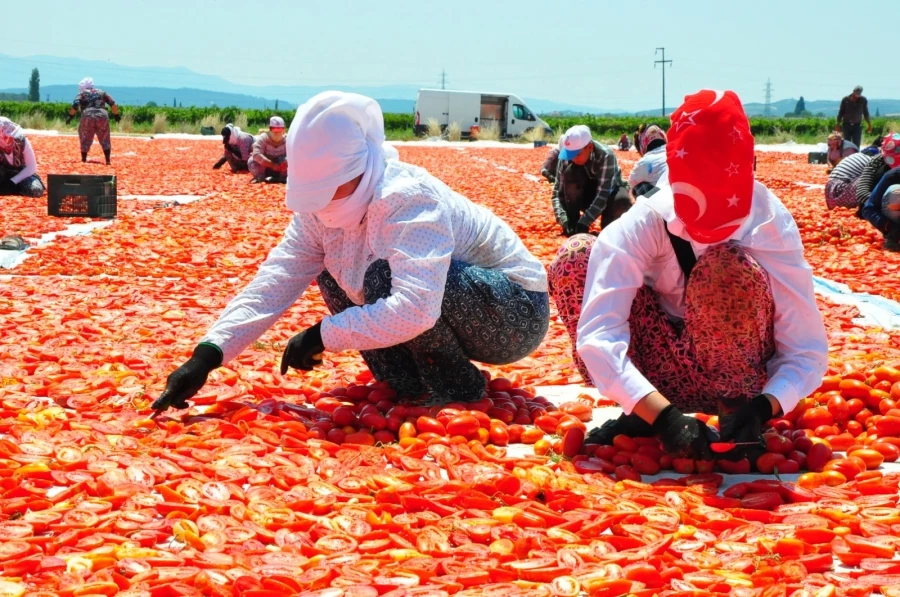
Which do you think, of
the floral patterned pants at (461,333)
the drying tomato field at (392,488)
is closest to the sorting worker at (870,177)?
the drying tomato field at (392,488)

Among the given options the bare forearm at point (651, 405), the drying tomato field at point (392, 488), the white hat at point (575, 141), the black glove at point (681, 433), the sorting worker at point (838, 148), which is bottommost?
the drying tomato field at point (392, 488)

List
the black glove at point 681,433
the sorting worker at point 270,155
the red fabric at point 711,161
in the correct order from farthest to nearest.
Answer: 1. the sorting worker at point 270,155
2. the black glove at point 681,433
3. the red fabric at point 711,161

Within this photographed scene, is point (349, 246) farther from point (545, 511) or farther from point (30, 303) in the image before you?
point (30, 303)

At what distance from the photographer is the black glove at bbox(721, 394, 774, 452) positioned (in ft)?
8.61

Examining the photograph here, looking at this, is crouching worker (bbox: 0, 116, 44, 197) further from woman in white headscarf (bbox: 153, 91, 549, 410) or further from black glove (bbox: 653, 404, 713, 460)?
black glove (bbox: 653, 404, 713, 460)

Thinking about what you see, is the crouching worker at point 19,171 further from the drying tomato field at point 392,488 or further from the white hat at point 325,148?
the white hat at point 325,148

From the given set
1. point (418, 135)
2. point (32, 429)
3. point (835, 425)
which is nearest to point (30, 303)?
point (32, 429)

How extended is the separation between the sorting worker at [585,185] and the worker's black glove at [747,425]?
564cm

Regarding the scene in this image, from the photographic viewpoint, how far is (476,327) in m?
3.28

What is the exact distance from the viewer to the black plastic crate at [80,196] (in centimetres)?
910

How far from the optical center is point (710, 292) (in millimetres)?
2656

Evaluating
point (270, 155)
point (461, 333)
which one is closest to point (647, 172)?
point (461, 333)

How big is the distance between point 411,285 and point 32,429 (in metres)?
1.25

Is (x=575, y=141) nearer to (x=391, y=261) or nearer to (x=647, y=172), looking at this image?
(x=647, y=172)
